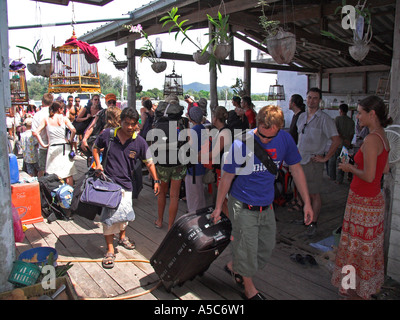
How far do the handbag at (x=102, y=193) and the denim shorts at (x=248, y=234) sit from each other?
51.2 inches

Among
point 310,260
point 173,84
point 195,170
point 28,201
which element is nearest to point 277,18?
point 173,84

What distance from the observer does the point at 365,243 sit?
270 cm

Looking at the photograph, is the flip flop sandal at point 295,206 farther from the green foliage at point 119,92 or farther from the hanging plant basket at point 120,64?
the hanging plant basket at point 120,64

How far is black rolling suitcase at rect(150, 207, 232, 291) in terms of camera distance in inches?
103

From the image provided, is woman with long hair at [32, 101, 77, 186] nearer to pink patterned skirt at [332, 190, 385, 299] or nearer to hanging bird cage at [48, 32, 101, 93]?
hanging bird cage at [48, 32, 101, 93]

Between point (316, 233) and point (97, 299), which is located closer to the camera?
point (97, 299)

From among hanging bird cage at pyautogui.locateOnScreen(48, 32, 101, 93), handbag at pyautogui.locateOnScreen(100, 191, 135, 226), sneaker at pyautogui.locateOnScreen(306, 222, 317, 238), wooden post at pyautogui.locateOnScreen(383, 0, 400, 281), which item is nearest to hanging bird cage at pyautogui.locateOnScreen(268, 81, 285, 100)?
hanging bird cage at pyautogui.locateOnScreen(48, 32, 101, 93)

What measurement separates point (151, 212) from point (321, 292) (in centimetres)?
292

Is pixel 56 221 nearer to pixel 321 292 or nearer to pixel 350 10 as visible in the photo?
pixel 321 292

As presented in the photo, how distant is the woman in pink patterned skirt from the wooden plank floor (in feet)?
1.09

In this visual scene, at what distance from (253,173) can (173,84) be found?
224 inches

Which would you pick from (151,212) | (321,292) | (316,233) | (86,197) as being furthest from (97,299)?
(316,233)

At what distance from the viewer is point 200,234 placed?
2.63 meters

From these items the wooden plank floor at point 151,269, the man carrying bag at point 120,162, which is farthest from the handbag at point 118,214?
the wooden plank floor at point 151,269
